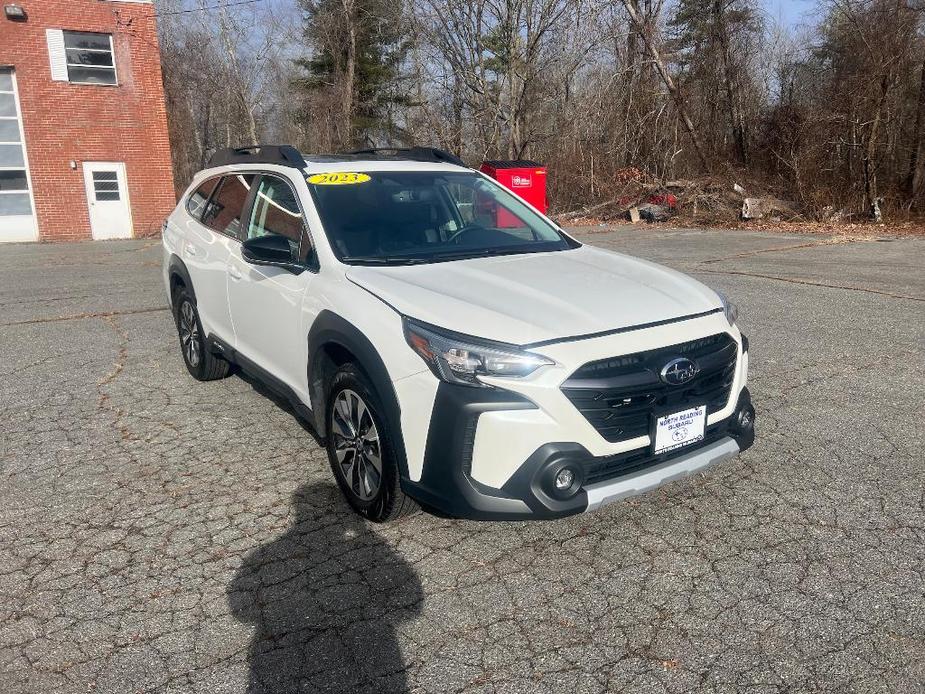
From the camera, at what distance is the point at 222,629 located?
284cm

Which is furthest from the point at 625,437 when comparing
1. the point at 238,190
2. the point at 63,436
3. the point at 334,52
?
the point at 334,52

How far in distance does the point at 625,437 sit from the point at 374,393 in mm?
1113

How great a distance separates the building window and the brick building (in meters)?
0.03

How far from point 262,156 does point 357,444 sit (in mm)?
2357

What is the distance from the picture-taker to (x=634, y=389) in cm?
298

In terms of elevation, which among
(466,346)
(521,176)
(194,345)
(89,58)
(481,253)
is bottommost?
(194,345)

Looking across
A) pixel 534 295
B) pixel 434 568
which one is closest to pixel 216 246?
pixel 534 295

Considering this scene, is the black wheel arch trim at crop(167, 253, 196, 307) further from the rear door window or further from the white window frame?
the white window frame

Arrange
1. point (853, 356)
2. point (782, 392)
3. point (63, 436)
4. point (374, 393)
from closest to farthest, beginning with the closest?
point (374, 393), point (63, 436), point (782, 392), point (853, 356)

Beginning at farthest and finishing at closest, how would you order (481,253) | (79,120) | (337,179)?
(79,120), (337,179), (481,253)

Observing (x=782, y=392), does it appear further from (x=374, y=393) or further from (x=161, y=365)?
(x=161, y=365)

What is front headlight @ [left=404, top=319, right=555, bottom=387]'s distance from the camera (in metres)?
2.89

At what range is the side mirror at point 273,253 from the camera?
3.88m

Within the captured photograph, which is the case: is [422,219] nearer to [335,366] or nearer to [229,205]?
[335,366]
